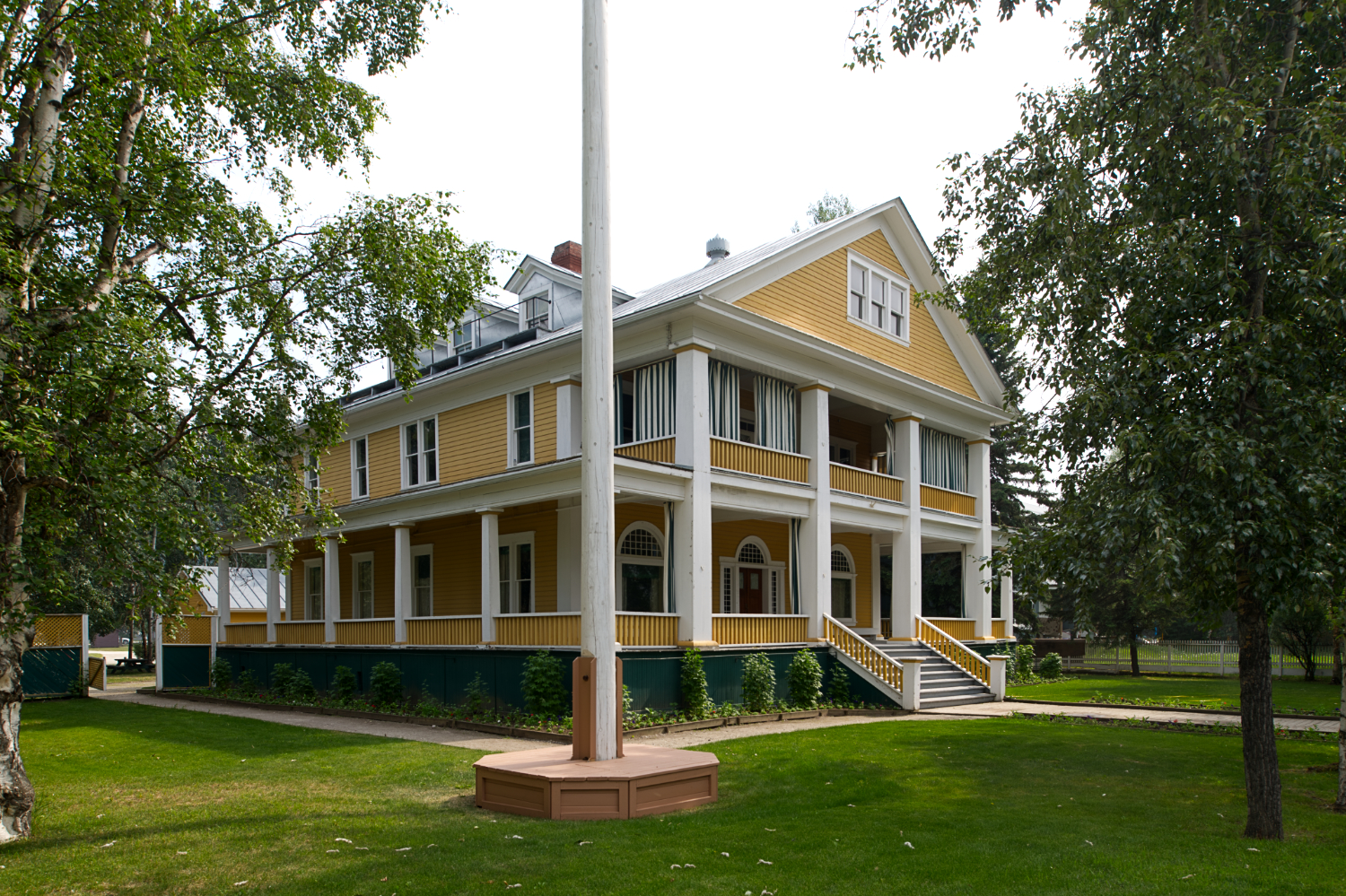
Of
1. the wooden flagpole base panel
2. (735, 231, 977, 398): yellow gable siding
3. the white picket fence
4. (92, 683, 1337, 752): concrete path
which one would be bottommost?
the white picket fence

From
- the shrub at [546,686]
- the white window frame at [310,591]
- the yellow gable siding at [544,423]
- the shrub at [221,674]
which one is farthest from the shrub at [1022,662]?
the shrub at [221,674]

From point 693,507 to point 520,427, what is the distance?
5686mm

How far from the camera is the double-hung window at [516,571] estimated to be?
21.7 m

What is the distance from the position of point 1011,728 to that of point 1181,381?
8.55m

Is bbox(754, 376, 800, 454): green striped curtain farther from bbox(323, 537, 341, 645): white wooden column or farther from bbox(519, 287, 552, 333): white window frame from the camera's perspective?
bbox(323, 537, 341, 645): white wooden column

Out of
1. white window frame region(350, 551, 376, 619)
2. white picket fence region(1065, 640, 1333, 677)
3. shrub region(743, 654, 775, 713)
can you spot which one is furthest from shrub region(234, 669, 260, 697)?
white picket fence region(1065, 640, 1333, 677)

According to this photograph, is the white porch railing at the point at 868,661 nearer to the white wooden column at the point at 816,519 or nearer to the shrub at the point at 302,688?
the white wooden column at the point at 816,519

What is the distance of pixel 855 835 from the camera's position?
25.5 feet

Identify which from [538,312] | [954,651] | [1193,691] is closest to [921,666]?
[954,651]

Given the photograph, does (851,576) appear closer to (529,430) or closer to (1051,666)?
(1051,666)

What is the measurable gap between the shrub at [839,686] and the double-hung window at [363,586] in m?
13.9

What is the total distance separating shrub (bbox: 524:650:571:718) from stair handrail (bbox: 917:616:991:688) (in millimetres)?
9589

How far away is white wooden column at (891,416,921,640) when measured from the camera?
22.3m

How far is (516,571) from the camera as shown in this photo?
22062 millimetres
